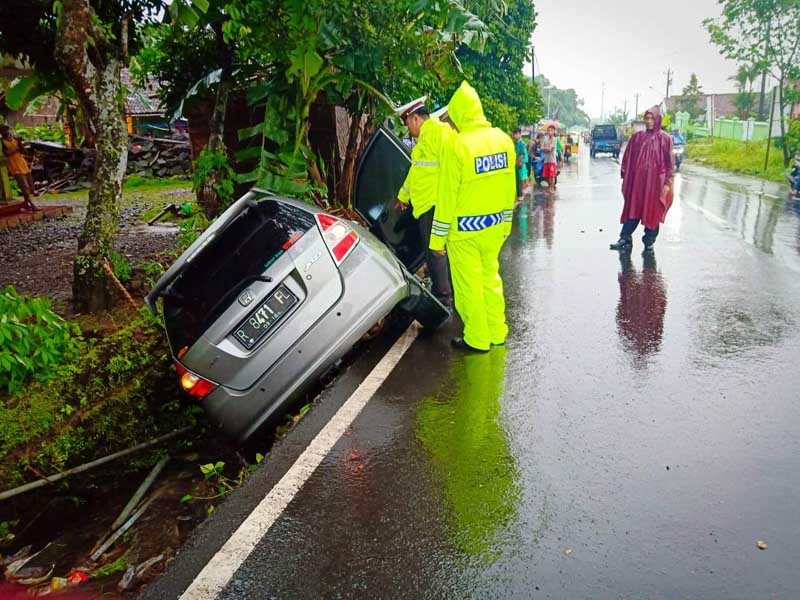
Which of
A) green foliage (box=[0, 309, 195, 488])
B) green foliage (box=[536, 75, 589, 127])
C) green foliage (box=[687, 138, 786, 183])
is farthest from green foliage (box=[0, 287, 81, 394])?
green foliage (box=[536, 75, 589, 127])

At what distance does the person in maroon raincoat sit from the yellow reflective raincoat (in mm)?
4412

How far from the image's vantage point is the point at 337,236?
433cm

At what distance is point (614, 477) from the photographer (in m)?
3.32

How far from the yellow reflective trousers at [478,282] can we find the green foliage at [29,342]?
311 centimetres

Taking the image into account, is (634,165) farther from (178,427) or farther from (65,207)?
(65,207)

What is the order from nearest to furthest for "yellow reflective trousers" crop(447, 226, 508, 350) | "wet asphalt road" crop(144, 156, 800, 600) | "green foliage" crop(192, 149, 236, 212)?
"wet asphalt road" crop(144, 156, 800, 600)
"yellow reflective trousers" crop(447, 226, 508, 350)
"green foliage" crop(192, 149, 236, 212)

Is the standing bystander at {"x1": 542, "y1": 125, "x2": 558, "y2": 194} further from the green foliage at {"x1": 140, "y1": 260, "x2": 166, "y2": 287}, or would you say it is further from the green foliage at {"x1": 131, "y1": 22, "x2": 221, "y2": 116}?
the green foliage at {"x1": 140, "y1": 260, "x2": 166, "y2": 287}

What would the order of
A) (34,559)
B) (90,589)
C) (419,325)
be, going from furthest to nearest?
(419,325) → (34,559) → (90,589)

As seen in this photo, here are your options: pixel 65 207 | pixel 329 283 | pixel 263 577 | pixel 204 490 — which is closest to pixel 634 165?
pixel 329 283

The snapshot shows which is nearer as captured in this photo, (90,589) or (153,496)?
(90,589)

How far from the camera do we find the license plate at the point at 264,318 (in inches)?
153

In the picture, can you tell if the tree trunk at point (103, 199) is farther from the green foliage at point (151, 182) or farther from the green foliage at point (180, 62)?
the green foliage at point (151, 182)

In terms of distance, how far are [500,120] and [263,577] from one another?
16.9m

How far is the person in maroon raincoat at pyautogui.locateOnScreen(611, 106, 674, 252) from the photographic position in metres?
8.88
